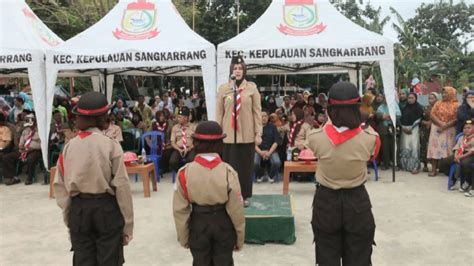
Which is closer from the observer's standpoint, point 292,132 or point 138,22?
point 292,132

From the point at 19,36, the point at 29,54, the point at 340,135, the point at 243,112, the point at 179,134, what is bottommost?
the point at 179,134

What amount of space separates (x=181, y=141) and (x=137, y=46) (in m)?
1.86

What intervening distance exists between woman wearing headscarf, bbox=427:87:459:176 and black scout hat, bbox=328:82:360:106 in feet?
20.6

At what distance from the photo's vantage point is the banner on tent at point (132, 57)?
25.8 feet

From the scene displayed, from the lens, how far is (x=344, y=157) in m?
2.89

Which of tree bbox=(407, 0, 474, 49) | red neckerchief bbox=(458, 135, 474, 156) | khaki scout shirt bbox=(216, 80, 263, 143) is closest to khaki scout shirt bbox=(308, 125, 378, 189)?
khaki scout shirt bbox=(216, 80, 263, 143)

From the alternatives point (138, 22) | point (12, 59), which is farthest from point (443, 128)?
point (12, 59)

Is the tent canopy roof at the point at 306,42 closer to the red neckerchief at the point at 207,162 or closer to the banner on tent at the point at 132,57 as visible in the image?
the banner on tent at the point at 132,57

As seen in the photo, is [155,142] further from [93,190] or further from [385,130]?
[93,190]

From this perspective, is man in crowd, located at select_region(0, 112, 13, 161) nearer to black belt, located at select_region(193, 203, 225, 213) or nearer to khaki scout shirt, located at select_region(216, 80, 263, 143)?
khaki scout shirt, located at select_region(216, 80, 263, 143)

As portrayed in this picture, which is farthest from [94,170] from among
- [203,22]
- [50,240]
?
[203,22]

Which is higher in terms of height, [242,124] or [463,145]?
[242,124]

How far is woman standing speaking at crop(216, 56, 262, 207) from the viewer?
504 centimetres

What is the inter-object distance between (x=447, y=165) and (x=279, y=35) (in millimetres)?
3675
